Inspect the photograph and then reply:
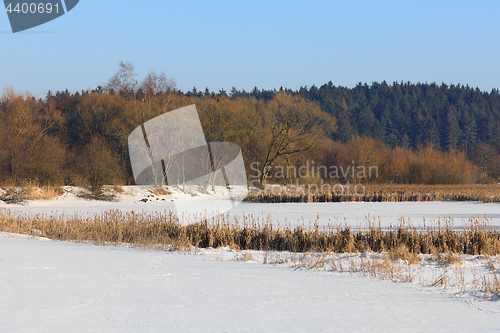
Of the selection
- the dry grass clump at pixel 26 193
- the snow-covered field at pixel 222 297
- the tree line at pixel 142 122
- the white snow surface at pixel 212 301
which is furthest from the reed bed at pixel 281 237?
the tree line at pixel 142 122

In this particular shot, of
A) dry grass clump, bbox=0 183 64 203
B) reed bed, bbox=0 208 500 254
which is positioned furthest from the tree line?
reed bed, bbox=0 208 500 254

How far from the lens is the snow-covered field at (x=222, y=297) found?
4.33 meters

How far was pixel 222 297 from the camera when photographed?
5500 millimetres

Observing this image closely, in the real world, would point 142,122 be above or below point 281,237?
above

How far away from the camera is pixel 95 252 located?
9234 millimetres

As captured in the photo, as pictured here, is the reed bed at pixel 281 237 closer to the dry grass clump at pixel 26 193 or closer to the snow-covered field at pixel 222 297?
the snow-covered field at pixel 222 297

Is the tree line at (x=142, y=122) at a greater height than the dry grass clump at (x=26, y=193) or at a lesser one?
greater

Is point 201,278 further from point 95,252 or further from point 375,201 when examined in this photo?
point 375,201

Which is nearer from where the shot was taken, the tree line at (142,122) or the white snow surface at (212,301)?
the white snow surface at (212,301)

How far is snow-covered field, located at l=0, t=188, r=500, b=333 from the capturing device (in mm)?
4332

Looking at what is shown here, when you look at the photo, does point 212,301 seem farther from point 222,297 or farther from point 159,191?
point 159,191

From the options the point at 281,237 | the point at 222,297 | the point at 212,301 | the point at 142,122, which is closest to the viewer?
the point at 212,301

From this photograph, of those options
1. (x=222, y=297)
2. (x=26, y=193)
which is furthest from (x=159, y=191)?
(x=222, y=297)

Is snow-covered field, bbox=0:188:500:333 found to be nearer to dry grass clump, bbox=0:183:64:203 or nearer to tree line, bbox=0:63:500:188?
dry grass clump, bbox=0:183:64:203
